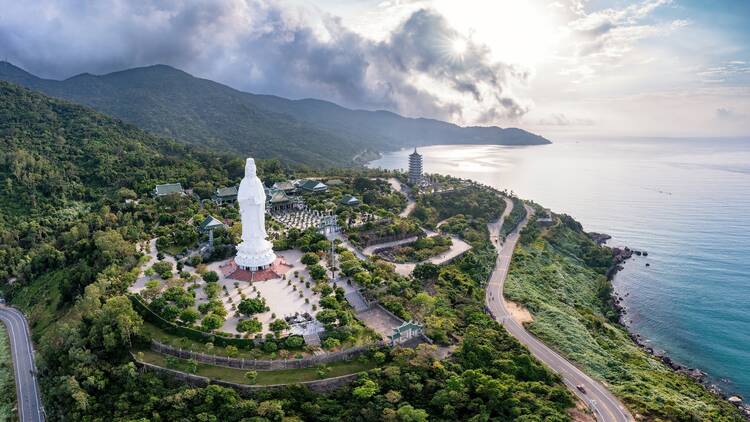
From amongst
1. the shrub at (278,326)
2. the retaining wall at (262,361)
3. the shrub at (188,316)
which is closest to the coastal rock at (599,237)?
the retaining wall at (262,361)

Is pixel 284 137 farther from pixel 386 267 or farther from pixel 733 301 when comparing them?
pixel 733 301

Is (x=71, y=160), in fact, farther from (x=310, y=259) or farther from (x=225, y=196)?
(x=310, y=259)

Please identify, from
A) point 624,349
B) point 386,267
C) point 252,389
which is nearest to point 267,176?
point 386,267

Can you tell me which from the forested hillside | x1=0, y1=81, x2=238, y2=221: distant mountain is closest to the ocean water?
the forested hillside

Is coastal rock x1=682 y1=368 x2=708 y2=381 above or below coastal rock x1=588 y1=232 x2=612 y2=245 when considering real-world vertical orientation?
below

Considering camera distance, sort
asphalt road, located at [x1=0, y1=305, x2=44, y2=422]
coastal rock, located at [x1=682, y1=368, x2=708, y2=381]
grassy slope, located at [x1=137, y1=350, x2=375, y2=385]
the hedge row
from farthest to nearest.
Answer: coastal rock, located at [x1=682, y1=368, x2=708, y2=381]
asphalt road, located at [x1=0, y1=305, x2=44, y2=422]
the hedge row
grassy slope, located at [x1=137, y1=350, x2=375, y2=385]

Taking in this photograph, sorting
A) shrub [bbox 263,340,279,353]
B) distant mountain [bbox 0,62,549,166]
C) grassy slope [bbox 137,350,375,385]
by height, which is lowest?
grassy slope [bbox 137,350,375,385]

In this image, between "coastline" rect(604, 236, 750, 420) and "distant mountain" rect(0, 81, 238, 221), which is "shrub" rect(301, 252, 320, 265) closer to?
"distant mountain" rect(0, 81, 238, 221)
